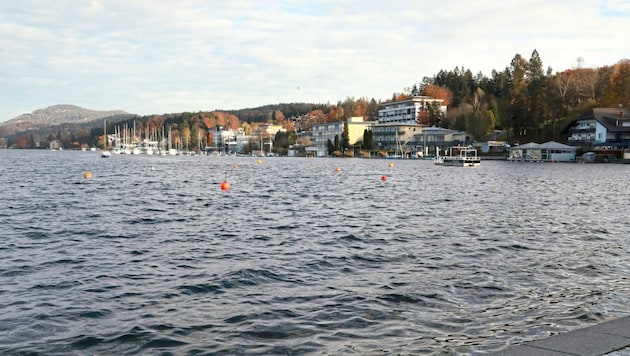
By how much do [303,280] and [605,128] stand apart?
104m

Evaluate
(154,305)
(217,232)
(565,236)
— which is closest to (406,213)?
(565,236)

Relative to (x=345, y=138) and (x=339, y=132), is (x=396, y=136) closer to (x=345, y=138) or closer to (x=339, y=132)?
(x=345, y=138)

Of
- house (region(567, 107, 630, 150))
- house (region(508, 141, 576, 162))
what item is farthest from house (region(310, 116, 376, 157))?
house (region(567, 107, 630, 150))

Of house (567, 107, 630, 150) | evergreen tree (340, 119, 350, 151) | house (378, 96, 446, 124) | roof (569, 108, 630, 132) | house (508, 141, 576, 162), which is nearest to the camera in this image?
roof (569, 108, 630, 132)

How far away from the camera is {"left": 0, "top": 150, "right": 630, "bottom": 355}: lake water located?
9562mm

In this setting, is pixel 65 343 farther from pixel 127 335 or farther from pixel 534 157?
pixel 534 157

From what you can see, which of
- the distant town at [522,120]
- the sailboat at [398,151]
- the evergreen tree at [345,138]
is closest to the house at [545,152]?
the distant town at [522,120]

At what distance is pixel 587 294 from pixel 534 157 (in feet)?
352

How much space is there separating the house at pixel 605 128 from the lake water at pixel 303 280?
83.7m

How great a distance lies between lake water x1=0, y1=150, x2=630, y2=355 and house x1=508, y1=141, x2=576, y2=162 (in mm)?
85046

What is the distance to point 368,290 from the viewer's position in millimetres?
12602

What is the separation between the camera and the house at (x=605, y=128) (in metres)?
100

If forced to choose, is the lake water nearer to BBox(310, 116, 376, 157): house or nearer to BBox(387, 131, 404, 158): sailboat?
BBox(387, 131, 404, 158): sailboat

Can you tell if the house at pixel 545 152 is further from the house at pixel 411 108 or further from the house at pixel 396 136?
the house at pixel 411 108
